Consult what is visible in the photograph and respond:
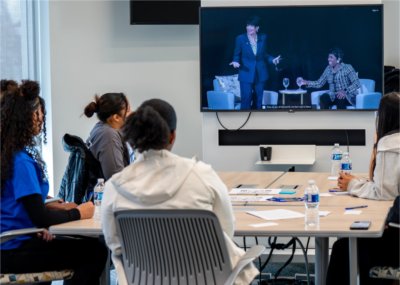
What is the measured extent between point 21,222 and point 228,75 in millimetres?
3030

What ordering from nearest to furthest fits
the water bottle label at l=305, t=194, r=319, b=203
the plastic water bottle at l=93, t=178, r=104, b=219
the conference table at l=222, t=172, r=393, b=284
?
the conference table at l=222, t=172, r=393, b=284, the water bottle label at l=305, t=194, r=319, b=203, the plastic water bottle at l=93, t=178, r=104, b=219

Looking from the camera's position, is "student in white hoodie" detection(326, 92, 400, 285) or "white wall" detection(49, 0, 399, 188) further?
"white wall" detection(49, 0, 399, 188)

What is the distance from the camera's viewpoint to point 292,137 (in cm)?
588

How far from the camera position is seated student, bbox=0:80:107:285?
3.04 metres

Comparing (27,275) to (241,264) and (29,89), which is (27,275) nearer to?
(29,89)

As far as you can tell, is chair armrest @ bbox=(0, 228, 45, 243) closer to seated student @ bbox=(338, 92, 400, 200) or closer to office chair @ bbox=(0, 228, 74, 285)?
office chair @ bbox=(0, 228, 74, 285)

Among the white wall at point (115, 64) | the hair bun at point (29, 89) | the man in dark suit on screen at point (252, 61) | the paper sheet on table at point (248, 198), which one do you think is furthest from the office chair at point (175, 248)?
the white wall at point (115, 64)

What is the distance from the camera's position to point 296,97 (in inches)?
229

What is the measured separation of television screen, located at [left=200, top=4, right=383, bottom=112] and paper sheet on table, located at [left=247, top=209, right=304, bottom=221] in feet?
8.51

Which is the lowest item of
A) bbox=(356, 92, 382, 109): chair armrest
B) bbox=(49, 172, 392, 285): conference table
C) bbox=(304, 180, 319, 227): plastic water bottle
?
bbox=(49, 172, 392, 285): conference table

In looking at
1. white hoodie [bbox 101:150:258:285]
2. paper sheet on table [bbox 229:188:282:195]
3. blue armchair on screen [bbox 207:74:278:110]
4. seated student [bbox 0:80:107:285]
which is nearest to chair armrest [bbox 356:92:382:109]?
blue armchair on screen [bbox 207:74:278:110]

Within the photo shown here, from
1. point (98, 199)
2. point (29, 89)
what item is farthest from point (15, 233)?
point (29, 89)

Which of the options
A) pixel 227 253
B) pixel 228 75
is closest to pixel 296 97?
pixel 228 75

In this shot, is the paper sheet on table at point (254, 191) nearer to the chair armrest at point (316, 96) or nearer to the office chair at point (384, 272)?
the office chair at point (384, 272)
